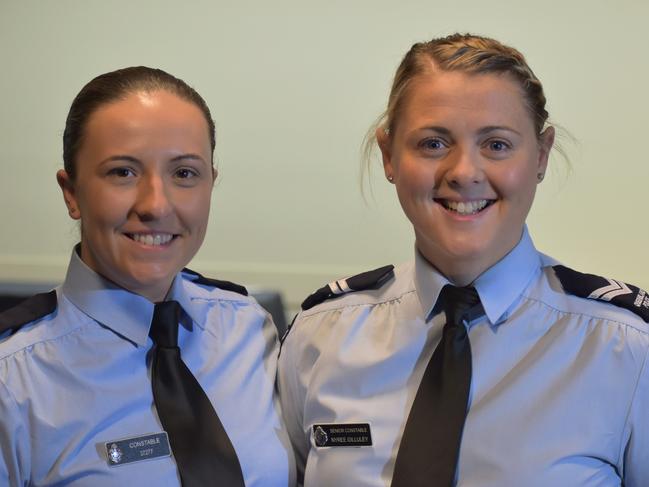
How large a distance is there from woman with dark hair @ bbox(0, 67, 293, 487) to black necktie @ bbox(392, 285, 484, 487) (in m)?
0.29

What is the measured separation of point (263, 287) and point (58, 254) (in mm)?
728

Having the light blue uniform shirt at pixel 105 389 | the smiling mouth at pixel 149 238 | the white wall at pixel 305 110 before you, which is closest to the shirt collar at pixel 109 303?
the light blue uniform shirt at pixel 105 389

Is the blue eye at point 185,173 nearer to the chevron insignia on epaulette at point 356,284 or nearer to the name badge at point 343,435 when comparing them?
the chevron insignia on epaulette at point 356,284

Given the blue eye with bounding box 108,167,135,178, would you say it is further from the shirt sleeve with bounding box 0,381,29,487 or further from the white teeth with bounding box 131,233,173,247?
the shirt sleeve with bounding box 0,381,29,487

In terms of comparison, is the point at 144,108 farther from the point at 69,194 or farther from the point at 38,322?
the point at 38,322

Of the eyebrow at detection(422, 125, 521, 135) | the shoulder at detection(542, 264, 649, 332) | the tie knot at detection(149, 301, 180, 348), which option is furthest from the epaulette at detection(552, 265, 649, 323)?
the tie knot at detection(149, 301, 180, 348)

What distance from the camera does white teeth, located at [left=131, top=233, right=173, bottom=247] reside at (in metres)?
1.61

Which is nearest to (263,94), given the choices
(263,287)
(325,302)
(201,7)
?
(201,7)

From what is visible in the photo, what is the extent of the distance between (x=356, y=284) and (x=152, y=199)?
460 mm

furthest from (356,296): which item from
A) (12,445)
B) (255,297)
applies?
(255,297)

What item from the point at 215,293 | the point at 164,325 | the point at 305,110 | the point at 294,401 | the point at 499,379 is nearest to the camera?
the point at 499,379

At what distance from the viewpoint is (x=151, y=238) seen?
162cm

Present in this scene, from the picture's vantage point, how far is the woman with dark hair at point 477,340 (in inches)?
58.1

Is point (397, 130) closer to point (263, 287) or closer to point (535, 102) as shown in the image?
point (535, 102)
